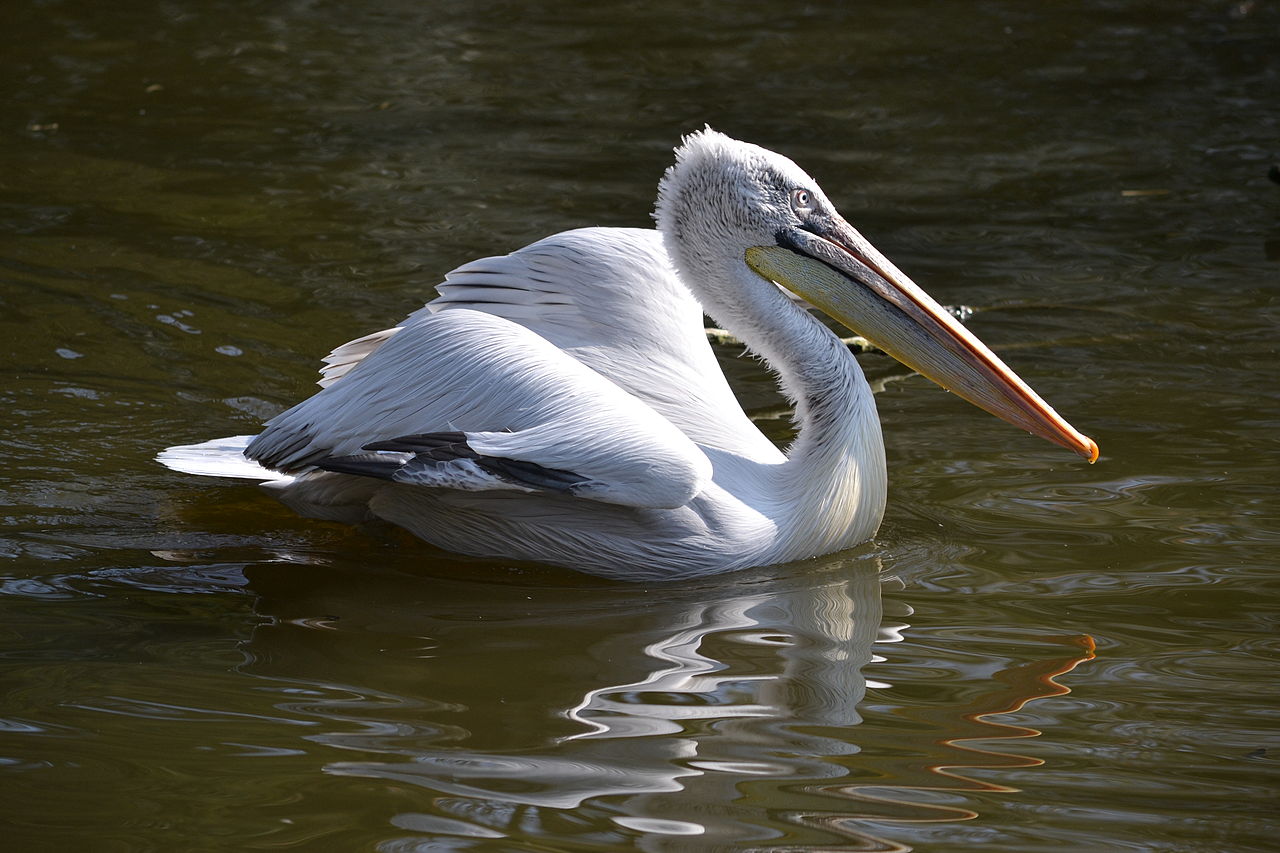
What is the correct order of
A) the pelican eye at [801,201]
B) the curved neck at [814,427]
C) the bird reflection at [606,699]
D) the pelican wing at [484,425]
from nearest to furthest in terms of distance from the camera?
1. the bird reflection at [606,699]
2. the pelican wing at [484,425]
3. the curved neck at [814,427]
4. the pelican eye at [801,201]

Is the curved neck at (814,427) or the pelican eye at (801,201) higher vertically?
the pelican eye at (801,201)

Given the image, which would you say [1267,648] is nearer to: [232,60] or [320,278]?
[320,278]

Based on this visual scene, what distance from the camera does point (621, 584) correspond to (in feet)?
12.5

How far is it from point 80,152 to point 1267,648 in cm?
583

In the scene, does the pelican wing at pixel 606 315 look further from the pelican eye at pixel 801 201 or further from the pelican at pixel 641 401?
the pelican eye at pixel 801 201

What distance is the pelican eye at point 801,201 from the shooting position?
404cm

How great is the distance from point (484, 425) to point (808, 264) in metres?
0.93

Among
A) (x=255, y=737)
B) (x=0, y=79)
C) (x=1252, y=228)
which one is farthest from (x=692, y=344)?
(x=0, y=79)

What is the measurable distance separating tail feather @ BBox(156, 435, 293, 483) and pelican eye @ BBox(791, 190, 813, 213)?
144 centimetres

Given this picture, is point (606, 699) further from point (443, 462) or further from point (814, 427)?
point (814, 427)

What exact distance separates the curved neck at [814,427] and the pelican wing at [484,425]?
27 centimetres

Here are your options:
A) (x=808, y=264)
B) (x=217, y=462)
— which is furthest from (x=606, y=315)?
(x=217, y=462)

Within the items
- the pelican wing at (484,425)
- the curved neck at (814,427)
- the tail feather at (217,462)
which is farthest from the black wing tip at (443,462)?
the curved neck at (814,427)

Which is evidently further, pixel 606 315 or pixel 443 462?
pixel 606 315
